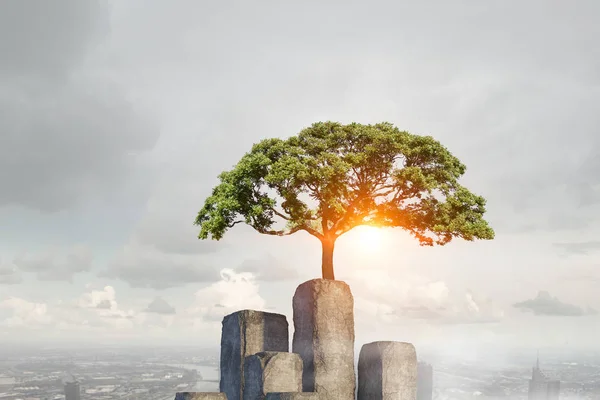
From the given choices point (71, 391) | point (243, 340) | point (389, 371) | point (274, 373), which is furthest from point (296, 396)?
point (71, 391)

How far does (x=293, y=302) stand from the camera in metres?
22.8

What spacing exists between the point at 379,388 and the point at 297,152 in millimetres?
10135

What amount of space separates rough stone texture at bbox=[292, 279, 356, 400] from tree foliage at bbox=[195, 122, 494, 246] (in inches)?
196

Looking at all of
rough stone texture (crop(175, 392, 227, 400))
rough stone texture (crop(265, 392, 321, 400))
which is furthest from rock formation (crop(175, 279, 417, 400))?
rough stone texture (crop(265, 392, 321, 400))

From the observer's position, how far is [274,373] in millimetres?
19547

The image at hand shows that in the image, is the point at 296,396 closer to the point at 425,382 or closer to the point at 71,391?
the point at 425,382

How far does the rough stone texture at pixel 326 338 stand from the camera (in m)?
21.6

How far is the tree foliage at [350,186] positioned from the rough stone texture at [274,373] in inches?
314

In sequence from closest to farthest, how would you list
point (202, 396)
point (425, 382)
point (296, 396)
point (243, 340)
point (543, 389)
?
point (296, 396)
point (202, 396)
point (243, 340)
point (425, 382)
point (543, 389)

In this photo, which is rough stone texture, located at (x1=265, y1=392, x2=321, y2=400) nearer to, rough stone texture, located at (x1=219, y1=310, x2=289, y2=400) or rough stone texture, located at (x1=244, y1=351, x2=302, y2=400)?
rough stone texture, located at (x1=244, y1=351, x2=302, y2=400)

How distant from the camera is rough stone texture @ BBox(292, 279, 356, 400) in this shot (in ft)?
70.9

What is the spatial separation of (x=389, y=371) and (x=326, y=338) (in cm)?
237

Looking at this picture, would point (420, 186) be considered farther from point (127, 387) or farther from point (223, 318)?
point (127, 387)

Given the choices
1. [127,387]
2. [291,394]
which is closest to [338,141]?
[291,394]
